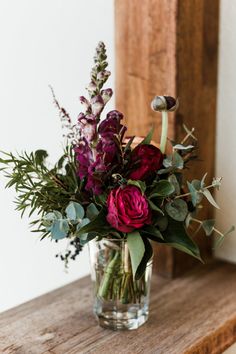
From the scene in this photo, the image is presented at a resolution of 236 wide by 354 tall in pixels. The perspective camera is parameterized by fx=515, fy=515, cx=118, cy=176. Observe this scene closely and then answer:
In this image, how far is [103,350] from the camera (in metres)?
0.98

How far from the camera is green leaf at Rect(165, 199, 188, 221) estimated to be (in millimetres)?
947

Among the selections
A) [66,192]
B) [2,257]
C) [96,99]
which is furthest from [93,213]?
[2,257]

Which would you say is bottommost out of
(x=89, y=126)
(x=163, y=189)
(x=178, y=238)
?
A: (x=178, y=238)

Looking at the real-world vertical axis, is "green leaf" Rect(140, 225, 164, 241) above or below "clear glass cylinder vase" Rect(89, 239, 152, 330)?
above

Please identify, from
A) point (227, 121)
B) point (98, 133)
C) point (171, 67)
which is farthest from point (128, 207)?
point (227, 121)

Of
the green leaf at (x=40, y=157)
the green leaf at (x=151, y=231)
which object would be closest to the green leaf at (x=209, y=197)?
the green leaf at (x=151, y=231)

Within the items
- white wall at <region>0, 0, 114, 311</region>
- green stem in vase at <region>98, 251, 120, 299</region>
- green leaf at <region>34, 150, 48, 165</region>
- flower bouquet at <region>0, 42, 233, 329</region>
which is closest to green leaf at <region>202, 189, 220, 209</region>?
flower bouquet at <region>0, 42, 233, 329</region>

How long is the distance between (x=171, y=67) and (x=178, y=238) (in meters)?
→ 0.45

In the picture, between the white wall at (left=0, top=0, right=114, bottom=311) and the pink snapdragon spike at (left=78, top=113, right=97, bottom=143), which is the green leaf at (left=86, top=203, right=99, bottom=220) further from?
the white wall at (left=0, top=0, right=114, bottom=311)

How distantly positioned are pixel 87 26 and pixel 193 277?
0.70 metres

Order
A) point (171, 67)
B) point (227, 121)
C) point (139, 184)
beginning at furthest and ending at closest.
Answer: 1. point (227, 121)
2. point (171, 67)
3. point (139, 184)

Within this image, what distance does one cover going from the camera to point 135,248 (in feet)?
2.97

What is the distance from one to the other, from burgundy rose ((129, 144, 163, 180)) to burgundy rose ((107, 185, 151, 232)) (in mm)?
38

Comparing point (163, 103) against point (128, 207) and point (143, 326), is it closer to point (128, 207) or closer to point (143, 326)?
point (128, 207)
